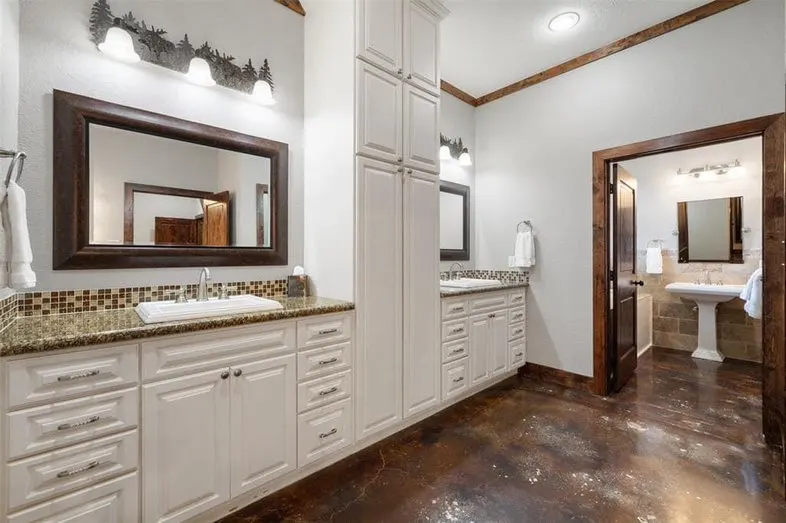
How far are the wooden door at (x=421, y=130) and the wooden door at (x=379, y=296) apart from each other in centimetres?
20

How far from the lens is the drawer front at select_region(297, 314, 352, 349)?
5.69ft

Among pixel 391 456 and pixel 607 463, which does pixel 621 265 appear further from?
pixel 391 456

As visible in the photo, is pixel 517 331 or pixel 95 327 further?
pixel 517 331

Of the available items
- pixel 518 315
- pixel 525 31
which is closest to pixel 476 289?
pixel 518 315

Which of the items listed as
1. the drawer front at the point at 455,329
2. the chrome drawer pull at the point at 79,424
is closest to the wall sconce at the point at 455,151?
the drawer front at the point at 455,329

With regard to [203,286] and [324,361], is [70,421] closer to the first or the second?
[203,286]

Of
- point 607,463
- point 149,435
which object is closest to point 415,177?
point 149,435

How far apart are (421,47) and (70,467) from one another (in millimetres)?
2732

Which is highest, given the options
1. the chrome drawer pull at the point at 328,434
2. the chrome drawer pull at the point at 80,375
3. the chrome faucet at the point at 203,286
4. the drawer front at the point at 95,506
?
the chrome faucet at the point at 203,286

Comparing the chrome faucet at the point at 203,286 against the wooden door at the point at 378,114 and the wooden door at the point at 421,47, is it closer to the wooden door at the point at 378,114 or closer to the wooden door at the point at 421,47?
the wooden door at the point at 378,114

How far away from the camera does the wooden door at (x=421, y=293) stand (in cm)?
222

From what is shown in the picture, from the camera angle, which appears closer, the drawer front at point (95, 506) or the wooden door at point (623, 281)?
the drawer front at point (95, 506)

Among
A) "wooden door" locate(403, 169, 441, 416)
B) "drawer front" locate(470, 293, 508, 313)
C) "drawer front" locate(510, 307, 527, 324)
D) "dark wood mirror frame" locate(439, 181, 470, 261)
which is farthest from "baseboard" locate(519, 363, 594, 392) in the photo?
"wooden door" locate(403, 169, 441, 416)

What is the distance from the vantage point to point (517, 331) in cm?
324
